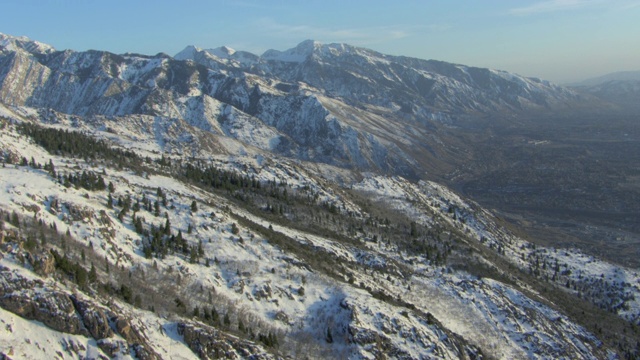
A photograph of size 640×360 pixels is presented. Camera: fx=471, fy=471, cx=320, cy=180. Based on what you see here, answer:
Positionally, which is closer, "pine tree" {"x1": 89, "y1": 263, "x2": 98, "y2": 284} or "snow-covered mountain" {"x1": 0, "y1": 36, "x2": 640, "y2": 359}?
"snow-covered mountain" {"x1": 0, "y1": 36, "x2": 640, "y2": 359}

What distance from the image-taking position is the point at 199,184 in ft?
495

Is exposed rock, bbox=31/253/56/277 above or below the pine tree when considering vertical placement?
above

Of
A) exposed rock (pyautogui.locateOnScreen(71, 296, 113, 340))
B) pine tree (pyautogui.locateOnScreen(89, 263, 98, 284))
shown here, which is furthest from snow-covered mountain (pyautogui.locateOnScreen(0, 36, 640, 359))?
pine tree (pyautogui.locateOnScreen(89, 263, 98, 284))

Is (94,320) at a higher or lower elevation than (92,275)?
lower

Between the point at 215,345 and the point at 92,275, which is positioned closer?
the point at 215,345

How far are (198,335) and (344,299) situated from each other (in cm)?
3062

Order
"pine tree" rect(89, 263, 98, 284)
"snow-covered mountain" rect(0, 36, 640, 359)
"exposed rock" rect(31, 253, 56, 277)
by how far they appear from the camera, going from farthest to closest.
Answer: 1. "pine tree" rect(89, 263, 98, 284)
2. "exposed rock" rect(31, 253, 56, 277)
3. "snow-covered mountain" rect(0, 36, 640, 359)

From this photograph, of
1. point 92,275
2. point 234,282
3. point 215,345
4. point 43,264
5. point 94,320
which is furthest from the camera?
point 234,282

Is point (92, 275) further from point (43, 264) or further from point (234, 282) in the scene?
point (234, 282)

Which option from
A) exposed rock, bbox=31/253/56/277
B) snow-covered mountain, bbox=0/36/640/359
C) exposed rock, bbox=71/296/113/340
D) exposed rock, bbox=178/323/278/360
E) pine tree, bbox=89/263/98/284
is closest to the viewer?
exposed rock, bbox=71/296/113/340

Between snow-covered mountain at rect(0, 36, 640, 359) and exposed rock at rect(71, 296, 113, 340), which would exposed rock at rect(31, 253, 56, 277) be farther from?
exposed rock at rect(71, 296, 113, 340)

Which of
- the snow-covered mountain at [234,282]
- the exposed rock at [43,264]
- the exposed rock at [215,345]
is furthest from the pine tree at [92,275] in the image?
the exposed rock at [215,345]

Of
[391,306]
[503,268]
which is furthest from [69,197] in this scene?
[503,268]

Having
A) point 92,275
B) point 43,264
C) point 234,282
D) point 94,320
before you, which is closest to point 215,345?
point 94,320
